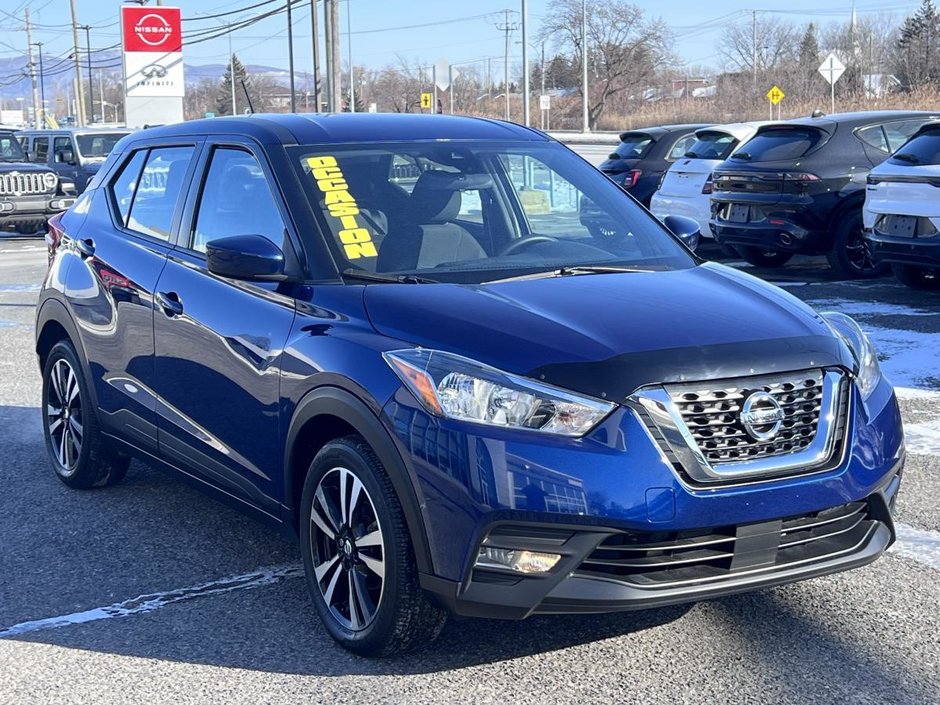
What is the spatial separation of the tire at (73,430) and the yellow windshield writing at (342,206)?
6.22 ft

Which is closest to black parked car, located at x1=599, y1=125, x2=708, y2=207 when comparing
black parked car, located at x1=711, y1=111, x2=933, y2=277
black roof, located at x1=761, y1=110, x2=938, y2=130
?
black roof, located at x1=761, y1=110, x2=938, y2=130

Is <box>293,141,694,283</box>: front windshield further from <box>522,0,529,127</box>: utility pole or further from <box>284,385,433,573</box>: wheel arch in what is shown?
<box>522,0,529,127</box>: utility pole

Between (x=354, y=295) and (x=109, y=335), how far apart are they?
1.89 metres

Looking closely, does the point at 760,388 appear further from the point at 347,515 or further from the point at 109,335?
the point at 109,335

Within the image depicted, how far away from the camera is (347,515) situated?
12.7ft

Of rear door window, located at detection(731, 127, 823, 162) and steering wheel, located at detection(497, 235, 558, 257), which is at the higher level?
rear door window, located at detection(731, 127, 823, 162)

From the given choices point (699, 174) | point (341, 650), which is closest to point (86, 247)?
point (341, 650)

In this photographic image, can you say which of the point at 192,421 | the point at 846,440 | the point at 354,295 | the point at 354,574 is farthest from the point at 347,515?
the point at 846,440

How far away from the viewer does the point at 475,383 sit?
3.49 meters

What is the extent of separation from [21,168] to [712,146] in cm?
1206

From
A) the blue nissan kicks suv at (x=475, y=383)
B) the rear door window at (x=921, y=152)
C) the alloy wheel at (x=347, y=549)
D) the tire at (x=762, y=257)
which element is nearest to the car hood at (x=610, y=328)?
the blue nissan kicks suv at (x=475, y=383)

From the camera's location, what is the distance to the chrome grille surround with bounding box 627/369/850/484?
342cm

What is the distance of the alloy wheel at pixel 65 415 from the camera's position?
5.98 meters

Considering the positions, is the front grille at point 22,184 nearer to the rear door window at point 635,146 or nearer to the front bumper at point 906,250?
Result: the rear door window at point 635,146
